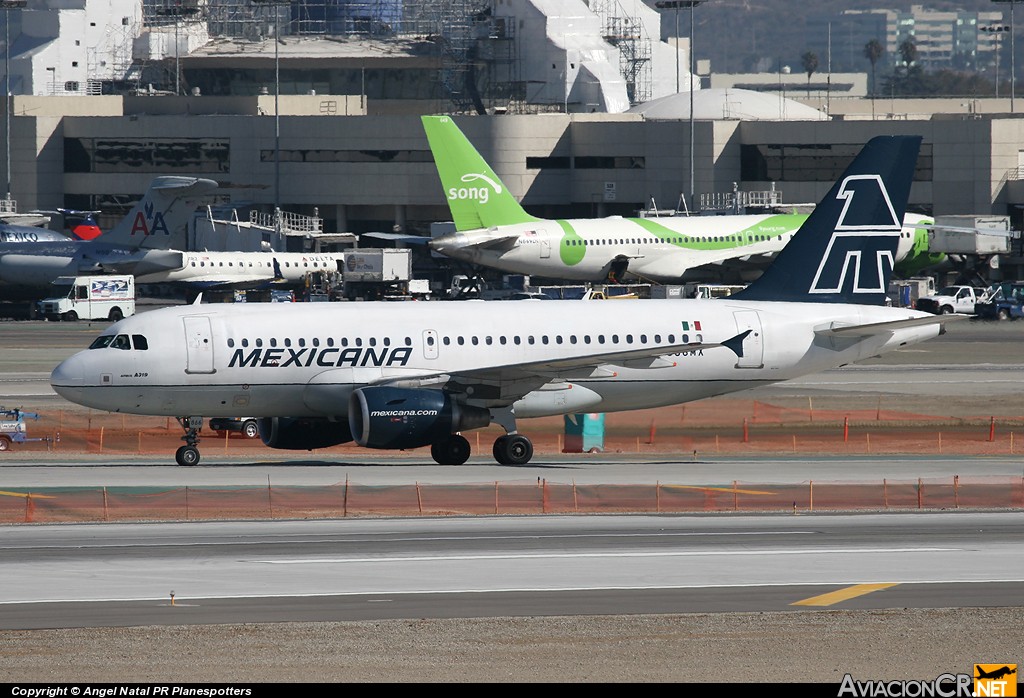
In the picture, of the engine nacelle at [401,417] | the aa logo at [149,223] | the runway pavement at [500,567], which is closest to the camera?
the runway pavement at [500,567]

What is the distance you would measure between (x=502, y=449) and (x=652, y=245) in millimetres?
58124

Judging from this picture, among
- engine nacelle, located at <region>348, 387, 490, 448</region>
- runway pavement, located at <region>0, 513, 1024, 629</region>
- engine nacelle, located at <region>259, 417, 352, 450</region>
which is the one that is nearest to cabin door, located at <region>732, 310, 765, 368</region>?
engine nacelle, located at <region>348, 387, 490, 448</region>

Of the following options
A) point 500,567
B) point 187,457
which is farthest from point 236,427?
point 500,567

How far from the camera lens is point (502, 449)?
42.1 meters

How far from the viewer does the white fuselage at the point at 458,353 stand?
1606 inches

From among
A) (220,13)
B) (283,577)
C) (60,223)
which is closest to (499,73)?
(220,13)

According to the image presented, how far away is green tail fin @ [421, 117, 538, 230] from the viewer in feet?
293

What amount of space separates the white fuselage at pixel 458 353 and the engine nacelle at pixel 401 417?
1.02 metres

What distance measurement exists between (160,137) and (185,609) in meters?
119

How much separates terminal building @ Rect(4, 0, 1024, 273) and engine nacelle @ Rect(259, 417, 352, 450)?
72.5 m

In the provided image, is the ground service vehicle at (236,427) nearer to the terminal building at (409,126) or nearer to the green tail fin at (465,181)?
the green tail fin at (465,181)

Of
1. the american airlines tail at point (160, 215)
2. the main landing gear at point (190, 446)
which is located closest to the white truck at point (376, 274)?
the american airlines tail at point (160, 215)

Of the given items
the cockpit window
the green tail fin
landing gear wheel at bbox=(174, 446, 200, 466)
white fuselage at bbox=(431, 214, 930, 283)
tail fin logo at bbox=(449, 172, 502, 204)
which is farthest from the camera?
white fuselage at bbox=(431, 214, 930, 283)

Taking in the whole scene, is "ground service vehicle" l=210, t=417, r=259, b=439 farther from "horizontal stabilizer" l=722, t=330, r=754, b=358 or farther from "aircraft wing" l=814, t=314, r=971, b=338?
"aircraft wing" l=814, t=314, r=971, b=338
